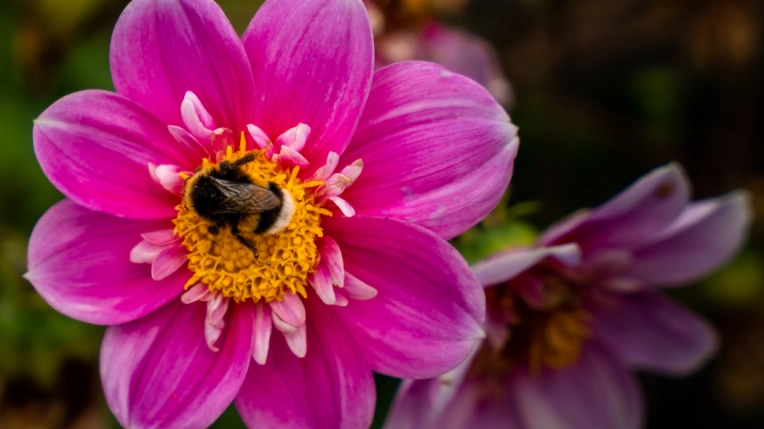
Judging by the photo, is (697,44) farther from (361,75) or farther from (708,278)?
(361,75)

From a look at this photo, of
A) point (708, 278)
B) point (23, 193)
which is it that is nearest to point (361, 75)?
point (23, 193)

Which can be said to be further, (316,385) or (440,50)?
(440,50)

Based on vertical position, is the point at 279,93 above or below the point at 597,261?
above

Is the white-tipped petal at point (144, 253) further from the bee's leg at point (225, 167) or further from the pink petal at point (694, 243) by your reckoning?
the pink petal at point (694, 243)

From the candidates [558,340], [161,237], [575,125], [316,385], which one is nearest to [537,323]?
[558,340]

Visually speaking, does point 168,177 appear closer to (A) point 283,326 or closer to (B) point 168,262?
(B) point 168,262

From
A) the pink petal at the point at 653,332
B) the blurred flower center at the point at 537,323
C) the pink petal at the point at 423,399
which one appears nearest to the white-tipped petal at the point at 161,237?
the pink petal at the point at 423,399

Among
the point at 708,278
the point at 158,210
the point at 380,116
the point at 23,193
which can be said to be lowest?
the point at 708,278
